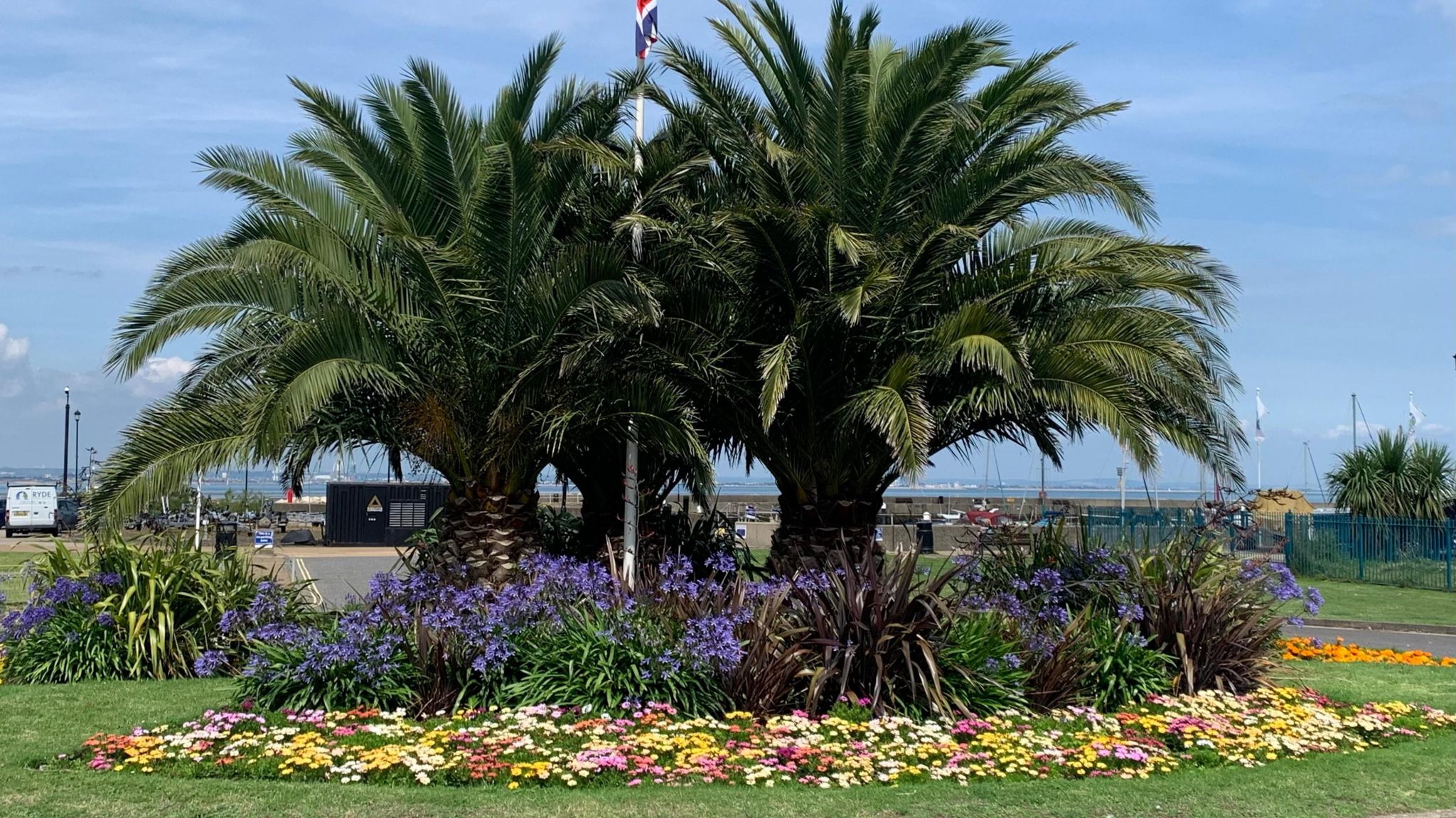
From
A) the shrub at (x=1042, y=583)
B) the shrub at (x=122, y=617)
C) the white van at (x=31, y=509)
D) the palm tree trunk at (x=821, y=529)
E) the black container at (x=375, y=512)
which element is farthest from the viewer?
the white van at (x=31, y=509)

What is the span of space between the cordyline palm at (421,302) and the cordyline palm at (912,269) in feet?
4.29

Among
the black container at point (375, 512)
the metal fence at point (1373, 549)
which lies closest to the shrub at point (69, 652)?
the metal fence at point (1373, 549)

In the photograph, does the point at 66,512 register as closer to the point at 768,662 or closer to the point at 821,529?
the point at 821,529

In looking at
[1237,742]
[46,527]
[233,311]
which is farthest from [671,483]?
[46,527]

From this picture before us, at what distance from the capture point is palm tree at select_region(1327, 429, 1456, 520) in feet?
93.0

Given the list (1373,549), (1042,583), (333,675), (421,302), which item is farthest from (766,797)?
(1373,549)

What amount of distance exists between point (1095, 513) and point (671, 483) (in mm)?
20583

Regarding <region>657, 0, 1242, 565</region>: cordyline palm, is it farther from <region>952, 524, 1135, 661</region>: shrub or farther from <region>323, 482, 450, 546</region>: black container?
<region>323, 482, 450, 546</region>: black container

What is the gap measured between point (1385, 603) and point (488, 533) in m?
17.3

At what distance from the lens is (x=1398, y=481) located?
93.9ft

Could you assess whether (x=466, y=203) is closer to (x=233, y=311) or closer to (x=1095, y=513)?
(x=233, y=311)

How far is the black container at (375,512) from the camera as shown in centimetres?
3594

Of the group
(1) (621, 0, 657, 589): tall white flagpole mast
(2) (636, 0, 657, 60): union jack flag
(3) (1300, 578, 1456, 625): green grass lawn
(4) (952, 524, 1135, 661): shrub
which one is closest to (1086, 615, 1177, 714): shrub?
(4) (952, 524, 1135, 661): shrub

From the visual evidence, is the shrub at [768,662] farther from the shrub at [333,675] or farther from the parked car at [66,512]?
the parked car at [66,512]
